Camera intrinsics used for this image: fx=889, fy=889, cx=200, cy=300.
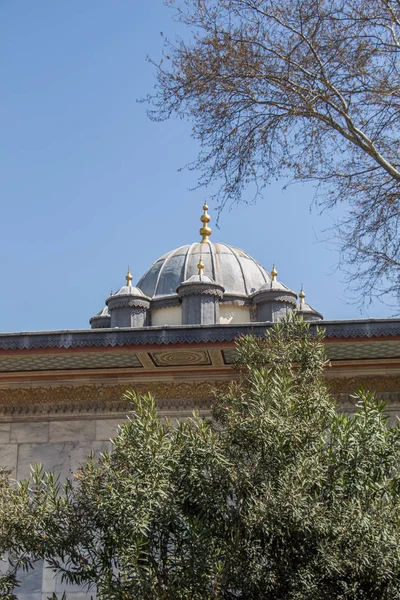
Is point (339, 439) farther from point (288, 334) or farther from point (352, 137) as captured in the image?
point (352, 137)

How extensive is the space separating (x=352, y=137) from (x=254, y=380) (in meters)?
1.74

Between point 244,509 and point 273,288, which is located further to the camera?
point 273,288

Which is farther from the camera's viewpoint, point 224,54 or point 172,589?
point 224,54

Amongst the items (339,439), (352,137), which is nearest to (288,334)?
(339,439)

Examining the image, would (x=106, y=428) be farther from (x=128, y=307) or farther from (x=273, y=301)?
(x=128, y=307)

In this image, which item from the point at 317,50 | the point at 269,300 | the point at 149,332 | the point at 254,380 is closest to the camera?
the point at 254,380

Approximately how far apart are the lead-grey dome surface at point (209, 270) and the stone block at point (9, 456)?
9.36 meters

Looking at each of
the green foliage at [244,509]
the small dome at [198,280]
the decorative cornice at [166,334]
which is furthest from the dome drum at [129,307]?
the green foliage at [244,509]

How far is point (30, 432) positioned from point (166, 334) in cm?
161

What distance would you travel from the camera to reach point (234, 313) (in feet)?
54.4

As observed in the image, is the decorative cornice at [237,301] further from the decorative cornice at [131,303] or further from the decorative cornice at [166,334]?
the decorative cornice at [166,334]

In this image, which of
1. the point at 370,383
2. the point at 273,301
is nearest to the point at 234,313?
the point at 273,301

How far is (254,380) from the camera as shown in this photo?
16.1ft

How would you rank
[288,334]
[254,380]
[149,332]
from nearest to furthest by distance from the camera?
[254,380] → [288,334] → [149,332]
